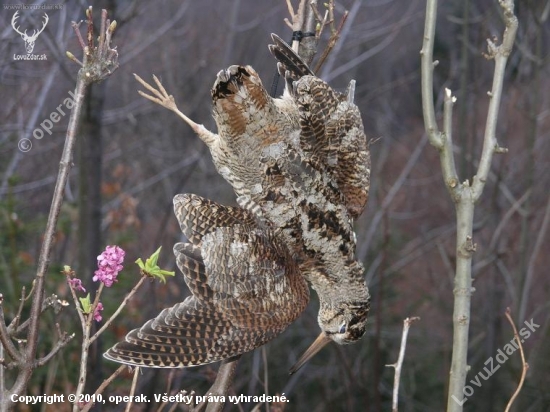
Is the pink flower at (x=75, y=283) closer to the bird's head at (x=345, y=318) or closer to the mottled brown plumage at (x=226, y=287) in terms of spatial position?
the mottled brown plumage at (x=226, y=287)

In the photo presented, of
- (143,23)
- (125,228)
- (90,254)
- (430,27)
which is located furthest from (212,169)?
(430,27)

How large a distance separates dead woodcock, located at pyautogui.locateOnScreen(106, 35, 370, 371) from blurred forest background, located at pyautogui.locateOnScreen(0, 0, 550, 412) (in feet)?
5.17

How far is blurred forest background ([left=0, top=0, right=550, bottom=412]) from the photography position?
6.01 meters

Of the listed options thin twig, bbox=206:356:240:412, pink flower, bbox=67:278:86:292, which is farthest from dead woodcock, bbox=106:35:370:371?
pink flower, bbox=67:278:86:292

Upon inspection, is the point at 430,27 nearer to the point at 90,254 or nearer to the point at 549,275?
the point at 90,254

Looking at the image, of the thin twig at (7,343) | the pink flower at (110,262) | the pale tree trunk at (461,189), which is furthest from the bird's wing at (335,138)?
the thin twig at (7,343)

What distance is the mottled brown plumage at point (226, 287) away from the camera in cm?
275

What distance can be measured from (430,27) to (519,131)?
42.6 ft

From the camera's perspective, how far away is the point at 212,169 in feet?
30.0

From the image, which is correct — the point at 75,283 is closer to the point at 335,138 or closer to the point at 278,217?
the point at 278,217

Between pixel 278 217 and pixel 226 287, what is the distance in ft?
1.17

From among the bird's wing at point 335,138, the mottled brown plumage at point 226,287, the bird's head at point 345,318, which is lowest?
the bird's head at point 345,318

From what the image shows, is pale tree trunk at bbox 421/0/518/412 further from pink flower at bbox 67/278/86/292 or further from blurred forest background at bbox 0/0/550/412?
blurred forest background at bbox 0/0/550/412

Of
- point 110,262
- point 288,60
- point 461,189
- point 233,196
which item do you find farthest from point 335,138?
point 233,196
